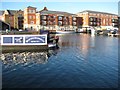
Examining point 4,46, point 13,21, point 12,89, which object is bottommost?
point 12,89

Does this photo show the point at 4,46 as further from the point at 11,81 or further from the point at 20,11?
the point at 20,11

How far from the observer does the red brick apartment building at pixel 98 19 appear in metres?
163

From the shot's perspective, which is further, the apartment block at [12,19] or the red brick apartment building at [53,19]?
the red brick apartment building at [53,19]

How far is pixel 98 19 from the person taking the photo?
552 ft

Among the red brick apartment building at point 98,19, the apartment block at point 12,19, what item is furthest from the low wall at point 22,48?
the red brick apartment building at point 98,19

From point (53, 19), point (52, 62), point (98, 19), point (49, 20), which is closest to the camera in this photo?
point (52, 62)

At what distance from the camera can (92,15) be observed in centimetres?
16525

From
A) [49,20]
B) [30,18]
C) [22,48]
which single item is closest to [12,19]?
[30,18]

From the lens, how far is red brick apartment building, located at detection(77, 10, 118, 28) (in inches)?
6422

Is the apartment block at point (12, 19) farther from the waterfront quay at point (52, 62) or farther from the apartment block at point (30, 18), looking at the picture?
the waterfront quay at point (52, 62)

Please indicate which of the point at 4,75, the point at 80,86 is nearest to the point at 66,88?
the point at 80,86

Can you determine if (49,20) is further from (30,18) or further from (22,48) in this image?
(22,48)

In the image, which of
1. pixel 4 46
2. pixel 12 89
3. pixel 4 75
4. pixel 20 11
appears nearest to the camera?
pixel 12 89

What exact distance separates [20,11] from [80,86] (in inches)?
5308
